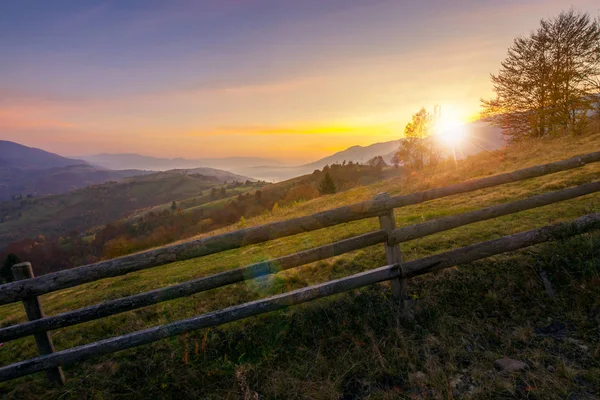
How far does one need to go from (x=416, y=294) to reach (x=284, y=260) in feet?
7.23

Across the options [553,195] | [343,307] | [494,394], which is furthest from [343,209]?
[553,195]

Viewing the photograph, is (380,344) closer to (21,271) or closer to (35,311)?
(35,311)

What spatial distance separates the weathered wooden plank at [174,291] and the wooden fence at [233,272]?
0.4 inches

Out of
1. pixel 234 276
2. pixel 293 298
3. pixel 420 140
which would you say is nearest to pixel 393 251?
pixel 293 298

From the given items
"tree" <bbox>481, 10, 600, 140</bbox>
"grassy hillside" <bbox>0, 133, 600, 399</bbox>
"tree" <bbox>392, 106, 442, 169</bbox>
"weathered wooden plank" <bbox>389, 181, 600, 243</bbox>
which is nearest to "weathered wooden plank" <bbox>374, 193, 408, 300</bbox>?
"weathered wooden plank" <bbox>389, 181, 600, 243</bbox>

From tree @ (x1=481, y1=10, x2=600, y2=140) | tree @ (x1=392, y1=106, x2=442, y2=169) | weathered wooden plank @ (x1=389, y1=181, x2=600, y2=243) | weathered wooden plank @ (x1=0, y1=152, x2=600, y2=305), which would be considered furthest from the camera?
tree @ (x1=392, y1=106, x2=442, y2=169)

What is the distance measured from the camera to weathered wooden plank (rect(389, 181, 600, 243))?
421 cm

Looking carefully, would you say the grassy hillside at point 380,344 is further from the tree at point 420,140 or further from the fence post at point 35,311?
the tree at point 420,140

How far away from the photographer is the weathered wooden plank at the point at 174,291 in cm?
363

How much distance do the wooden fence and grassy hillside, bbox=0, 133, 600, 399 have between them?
50 centimetres

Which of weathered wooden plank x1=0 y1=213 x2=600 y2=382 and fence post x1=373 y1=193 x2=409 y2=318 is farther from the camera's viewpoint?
fence post x1=373 y1=193 x2=409 y2=318

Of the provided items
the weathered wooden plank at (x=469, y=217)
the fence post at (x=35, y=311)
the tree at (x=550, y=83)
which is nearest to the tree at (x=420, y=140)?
the tree at (x=550, y=83)

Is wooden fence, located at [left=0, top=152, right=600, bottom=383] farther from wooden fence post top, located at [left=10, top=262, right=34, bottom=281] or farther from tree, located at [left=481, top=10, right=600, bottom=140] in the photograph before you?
tree, located at [left=481, top=10, right=600, bottom=140]

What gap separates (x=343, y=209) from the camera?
4.10 metres
